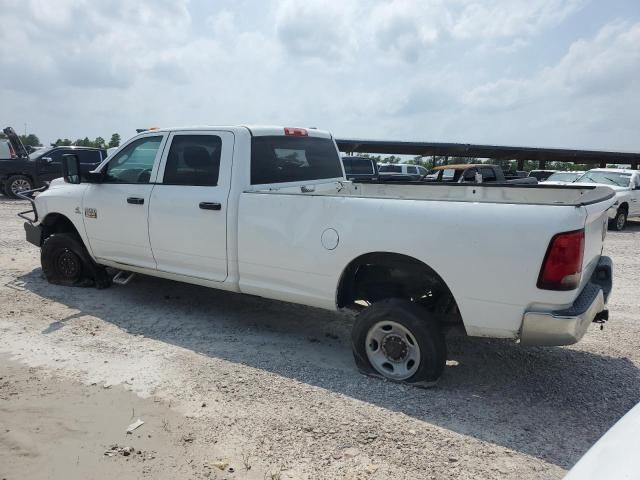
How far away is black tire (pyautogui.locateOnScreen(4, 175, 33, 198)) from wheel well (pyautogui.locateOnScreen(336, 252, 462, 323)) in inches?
626

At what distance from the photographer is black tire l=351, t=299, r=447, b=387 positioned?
3648 mm

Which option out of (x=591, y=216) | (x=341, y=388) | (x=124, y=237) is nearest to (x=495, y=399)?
(x=341, y=388)

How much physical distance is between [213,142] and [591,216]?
3289mm

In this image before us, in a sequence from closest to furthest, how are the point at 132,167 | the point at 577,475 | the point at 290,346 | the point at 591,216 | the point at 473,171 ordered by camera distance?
the point at 577,475
the point at 591,216
the point at 290,346
the point at 132,167
the point at 473,171

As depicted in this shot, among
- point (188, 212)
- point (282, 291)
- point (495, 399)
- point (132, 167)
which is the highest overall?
point (132, 167)

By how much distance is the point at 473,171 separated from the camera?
1596 cm

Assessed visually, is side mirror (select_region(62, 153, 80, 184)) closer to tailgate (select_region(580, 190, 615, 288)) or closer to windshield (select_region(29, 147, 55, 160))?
tailgate (select_region(580, 190, 615, 288))

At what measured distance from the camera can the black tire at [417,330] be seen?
365 cm

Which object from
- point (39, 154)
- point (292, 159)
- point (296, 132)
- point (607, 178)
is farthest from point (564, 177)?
point (39, 154)

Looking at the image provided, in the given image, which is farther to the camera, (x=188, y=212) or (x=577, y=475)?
(x=188, y=212)

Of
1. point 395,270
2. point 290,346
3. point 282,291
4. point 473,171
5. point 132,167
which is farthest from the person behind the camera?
point 473,171

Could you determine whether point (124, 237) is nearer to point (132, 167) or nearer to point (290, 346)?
point (132, 167)

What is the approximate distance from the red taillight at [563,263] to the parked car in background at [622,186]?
42.2ft

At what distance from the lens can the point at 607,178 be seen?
15469mm
